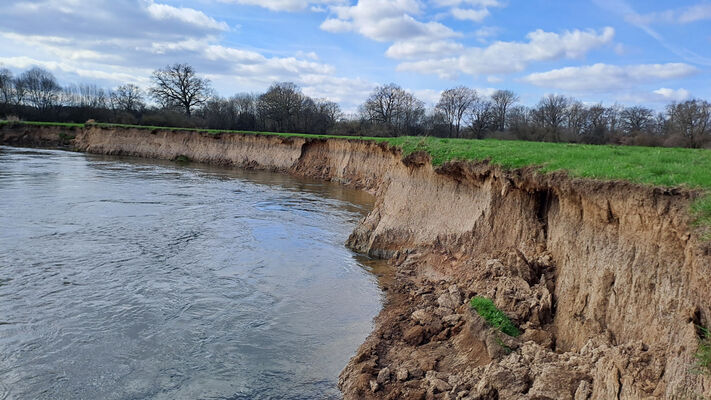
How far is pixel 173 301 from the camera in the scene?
315 inches

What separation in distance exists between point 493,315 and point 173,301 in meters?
5.56

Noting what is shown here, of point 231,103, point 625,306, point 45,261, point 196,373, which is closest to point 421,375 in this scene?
point 625,306

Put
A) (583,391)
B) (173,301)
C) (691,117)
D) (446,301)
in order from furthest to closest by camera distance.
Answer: (691,117) < (173,301) < (446,301) < (583,391)

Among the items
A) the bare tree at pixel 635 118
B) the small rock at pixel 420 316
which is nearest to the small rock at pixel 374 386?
the small rock at pixel 420 316

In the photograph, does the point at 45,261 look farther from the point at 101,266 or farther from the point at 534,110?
the point at 534,110

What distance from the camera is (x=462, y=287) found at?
25.8 ft

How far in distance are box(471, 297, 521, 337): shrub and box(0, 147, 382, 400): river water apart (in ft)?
6.34

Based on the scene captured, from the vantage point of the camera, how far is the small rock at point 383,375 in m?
5.49

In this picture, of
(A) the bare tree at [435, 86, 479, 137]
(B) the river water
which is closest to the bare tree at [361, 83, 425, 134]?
(A) the bare tree at [435, 86, 479, 137]

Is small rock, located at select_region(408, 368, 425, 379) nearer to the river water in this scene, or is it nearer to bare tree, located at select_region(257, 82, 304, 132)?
the river water

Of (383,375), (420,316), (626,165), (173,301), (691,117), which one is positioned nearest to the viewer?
(383,375)

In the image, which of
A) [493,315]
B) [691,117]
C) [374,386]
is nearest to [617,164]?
[493,315]

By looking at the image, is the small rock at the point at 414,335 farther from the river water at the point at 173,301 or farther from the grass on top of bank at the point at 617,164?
the grass on top of bank at the point at 617,164

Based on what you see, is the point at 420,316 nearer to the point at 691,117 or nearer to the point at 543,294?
the point at 543,294
